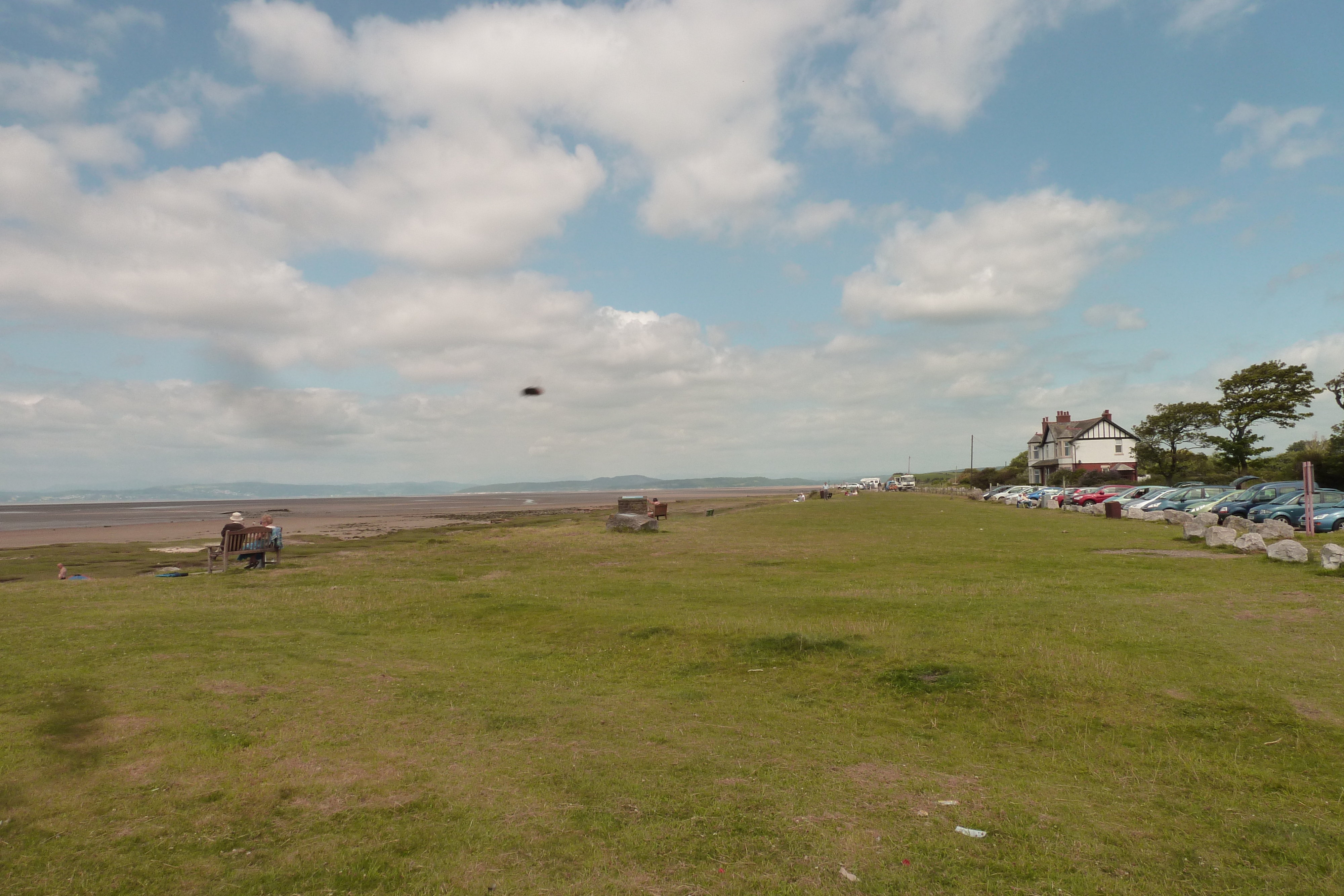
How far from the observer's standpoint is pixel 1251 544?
21.5 m

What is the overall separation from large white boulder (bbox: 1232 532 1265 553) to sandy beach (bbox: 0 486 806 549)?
42323 millimetres

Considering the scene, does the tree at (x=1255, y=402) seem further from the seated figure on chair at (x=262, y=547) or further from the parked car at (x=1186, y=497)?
the seated figure on chair at (x=262, y=547)

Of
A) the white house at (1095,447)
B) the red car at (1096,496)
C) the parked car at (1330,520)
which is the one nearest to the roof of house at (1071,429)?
the white house at (1095,447)

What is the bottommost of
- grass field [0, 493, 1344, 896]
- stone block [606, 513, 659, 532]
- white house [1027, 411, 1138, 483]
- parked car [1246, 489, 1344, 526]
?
grass field [0, 493, 1344, 896]

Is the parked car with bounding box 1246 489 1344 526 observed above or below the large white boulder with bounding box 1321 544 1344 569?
above

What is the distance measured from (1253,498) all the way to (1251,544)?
22.2m

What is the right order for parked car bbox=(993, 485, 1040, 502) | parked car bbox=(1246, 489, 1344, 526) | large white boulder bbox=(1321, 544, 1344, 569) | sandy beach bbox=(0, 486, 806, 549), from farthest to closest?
parked car bbox=(993, 485, 1040, 502) < sandy beach bbox=(0, 486, 806, 549) < parked car bbox=(1246, 489, 1344, 526) < large white boulder bbox=(1321, 544, 1344, 569)

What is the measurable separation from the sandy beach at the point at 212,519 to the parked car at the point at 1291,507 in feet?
156

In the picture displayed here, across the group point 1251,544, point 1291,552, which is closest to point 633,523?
point 1251,544

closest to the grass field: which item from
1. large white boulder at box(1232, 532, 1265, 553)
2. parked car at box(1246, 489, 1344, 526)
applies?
large white boulder at box(1232, 532, 1265, 553)

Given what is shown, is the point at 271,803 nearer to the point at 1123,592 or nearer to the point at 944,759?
the point at 944,759

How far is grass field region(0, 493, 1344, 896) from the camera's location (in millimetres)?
5289

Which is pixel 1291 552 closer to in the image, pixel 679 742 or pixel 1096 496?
pixel 679 742

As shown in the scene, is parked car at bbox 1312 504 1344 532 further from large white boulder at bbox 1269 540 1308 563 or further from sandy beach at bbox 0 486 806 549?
sandy beach at bbox 0 486 806 549
